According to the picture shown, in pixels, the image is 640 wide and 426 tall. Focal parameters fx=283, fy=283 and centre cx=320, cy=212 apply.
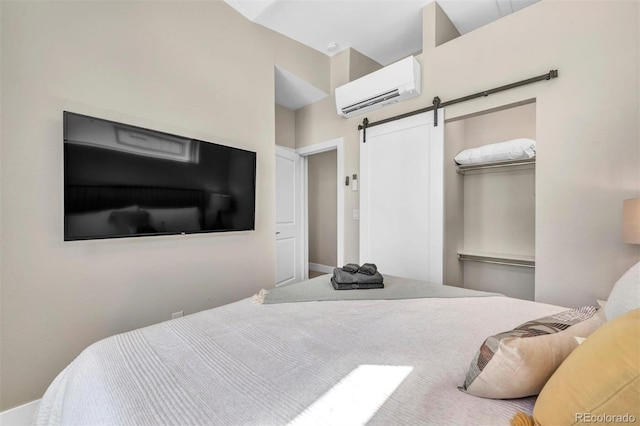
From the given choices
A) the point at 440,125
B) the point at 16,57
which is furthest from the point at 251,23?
the point at 440,125

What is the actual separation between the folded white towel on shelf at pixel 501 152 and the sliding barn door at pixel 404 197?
0.66 m

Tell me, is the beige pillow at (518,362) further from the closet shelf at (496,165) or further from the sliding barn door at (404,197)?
the closet shelf at (496,165)

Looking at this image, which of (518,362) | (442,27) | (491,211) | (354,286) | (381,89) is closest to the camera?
(518,362)

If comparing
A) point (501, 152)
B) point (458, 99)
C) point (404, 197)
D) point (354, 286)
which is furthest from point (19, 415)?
point (501, 152)

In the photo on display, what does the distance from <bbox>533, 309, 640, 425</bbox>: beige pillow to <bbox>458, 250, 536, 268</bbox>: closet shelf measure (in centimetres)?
259

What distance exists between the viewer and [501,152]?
115 inches

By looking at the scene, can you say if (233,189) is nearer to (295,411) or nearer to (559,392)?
(295,411)

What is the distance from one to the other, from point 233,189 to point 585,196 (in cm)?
279

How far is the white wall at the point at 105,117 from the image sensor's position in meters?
1.65

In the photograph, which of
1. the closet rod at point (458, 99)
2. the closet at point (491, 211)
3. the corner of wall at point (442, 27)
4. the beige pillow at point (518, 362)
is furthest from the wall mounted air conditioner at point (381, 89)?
the beige pillow at point (518, 362)

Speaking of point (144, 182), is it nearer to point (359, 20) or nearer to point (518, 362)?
point (518, 362)

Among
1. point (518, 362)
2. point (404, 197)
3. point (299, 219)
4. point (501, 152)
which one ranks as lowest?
point (518, 362)

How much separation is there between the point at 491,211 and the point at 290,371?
10.6ft

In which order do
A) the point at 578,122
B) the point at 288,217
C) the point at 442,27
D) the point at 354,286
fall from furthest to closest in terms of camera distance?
the point at 288,217, the point at 442,27, the point at 578,122, the point at 354,286
